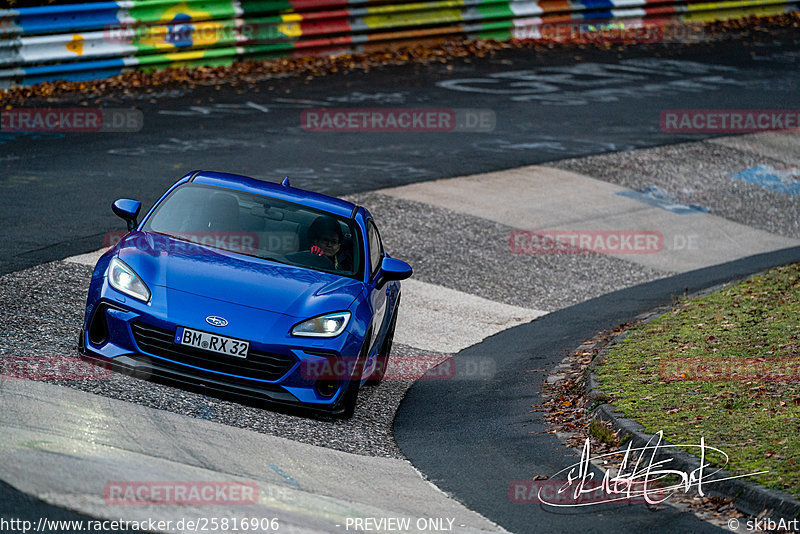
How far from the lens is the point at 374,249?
9.12 m

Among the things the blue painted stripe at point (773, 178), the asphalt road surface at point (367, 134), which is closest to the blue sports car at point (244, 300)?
the asphalt road surface at point (367, 134)

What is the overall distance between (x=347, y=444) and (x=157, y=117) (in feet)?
35.1

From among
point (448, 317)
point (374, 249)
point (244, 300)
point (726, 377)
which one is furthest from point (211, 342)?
point (448, 317)

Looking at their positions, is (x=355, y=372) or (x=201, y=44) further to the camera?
(x=201, y=44)

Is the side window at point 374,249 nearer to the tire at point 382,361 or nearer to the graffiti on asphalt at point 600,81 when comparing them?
the tire at point 382,361

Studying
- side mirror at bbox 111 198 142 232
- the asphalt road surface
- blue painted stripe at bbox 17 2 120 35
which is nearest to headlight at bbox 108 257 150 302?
side mirror at bbox 111 198 142 232

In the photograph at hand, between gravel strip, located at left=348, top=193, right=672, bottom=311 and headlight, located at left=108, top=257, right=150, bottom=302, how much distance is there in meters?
5.42

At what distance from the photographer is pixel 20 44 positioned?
17328 mm

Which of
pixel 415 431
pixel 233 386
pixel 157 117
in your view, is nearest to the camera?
pixel 233 386

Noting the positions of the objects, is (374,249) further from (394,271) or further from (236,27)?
(236,27)

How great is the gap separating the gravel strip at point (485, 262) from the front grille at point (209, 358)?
17.6 feet

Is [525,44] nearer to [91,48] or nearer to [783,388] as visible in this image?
[91,48]

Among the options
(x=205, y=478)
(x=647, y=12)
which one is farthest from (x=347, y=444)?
(x=647, y=12)

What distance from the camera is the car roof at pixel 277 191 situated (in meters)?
8.97
